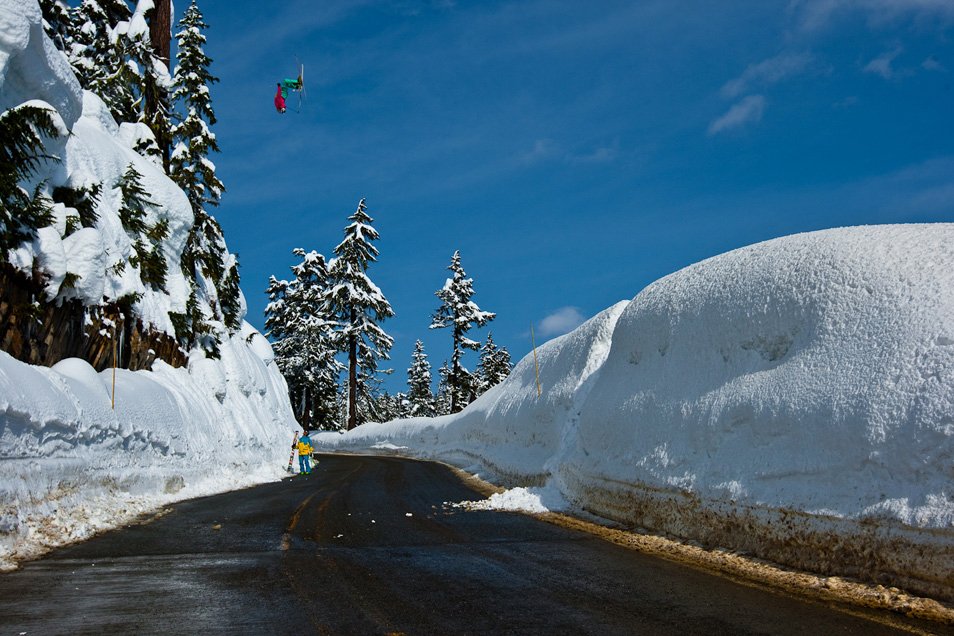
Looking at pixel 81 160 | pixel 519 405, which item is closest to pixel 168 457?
pixel 81 160

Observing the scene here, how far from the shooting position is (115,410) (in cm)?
1338

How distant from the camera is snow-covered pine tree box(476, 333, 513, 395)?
6156 cm

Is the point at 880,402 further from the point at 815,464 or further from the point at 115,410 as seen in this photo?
the point at 115,410

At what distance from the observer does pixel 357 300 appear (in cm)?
4741

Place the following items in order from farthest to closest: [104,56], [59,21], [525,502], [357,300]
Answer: [357,300], [59,21], [104,56], [525,502]

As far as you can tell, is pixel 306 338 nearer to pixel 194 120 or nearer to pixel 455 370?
pixel 455 370

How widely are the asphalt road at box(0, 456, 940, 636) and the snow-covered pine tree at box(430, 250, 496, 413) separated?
40290 mm

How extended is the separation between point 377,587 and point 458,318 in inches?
1799

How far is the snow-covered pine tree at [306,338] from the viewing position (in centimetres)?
4956

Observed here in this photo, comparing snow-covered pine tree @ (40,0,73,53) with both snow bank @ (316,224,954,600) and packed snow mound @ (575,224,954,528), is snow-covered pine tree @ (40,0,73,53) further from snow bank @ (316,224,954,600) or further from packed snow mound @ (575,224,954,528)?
packed snow mound @ (575,224,954,528)

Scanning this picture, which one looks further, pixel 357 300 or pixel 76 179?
pixel 357 300

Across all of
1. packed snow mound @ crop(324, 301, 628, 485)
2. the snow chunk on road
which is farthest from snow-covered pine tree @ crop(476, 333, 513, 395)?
the snow chunk on road

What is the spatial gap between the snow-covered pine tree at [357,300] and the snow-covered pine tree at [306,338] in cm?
172

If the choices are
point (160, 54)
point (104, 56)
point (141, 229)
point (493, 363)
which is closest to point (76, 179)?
point (141, 229)
